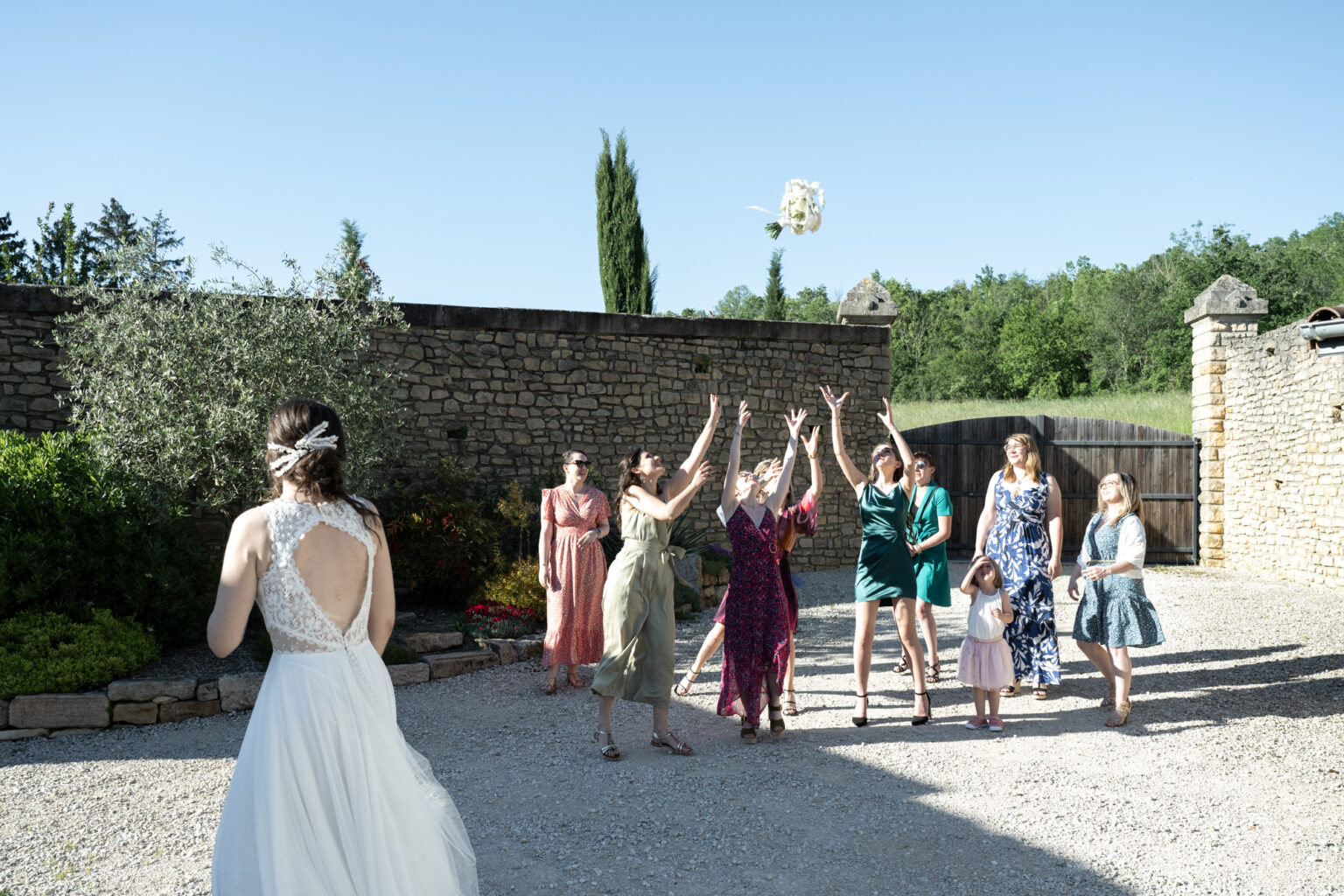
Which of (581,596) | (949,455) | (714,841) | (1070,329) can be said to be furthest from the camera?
(1070,329)

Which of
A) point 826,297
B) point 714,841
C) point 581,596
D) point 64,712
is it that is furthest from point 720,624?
point 826,297

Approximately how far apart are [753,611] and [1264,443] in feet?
31.4

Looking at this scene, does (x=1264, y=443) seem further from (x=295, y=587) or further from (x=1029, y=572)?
(x=295, y=587)

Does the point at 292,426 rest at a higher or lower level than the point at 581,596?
higher

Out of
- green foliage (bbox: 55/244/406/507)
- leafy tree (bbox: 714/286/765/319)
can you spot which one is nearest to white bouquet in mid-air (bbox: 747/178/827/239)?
green foliage (bbox: 55/244/406/507)

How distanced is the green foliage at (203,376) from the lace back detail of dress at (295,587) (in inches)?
185

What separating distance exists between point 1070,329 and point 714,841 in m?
35.8

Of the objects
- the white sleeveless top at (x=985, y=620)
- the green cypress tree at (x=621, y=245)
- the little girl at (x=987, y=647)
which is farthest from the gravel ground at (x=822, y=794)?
the green cypress tree at (x=621, y=245)

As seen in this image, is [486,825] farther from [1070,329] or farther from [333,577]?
[1070,329]

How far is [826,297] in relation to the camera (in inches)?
1944

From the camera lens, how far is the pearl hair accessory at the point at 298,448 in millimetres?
2553

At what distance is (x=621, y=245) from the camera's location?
69.4 ft

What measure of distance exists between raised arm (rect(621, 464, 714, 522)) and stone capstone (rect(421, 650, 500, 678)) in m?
2.59

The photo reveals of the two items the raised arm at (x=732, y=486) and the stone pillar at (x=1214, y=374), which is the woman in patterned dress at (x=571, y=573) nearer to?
the raised arm at (x=732, y=486)
